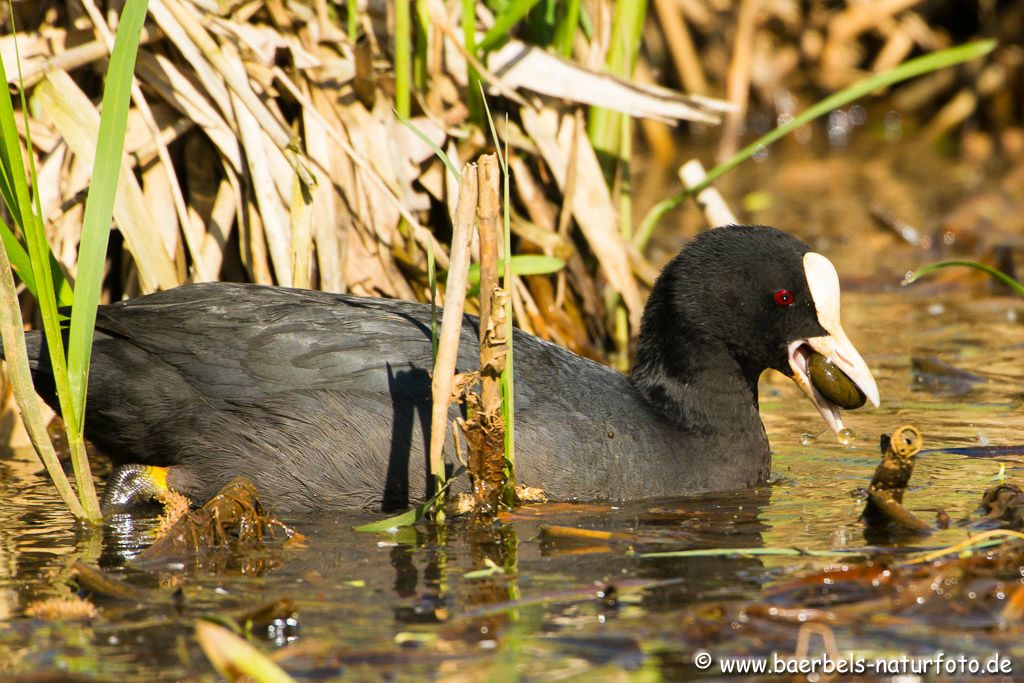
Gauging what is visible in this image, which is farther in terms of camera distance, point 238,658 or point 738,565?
point 738,565

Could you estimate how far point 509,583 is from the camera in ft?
9.87

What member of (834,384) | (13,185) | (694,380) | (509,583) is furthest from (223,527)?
(834,384)

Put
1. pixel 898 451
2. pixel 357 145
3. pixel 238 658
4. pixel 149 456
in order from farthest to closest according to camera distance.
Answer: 1. pixel 357 145
2. pixel 149 456
3. pixel 898 451
4. pixel 238 658

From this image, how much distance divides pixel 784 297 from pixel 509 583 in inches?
54.3

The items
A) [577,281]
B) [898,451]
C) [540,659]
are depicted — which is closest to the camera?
[540,659]

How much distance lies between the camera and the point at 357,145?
4746mm

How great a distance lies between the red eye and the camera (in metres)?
3.98

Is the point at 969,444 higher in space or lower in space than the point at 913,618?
higher

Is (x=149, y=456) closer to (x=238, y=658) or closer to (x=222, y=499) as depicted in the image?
(x=222, y=499)

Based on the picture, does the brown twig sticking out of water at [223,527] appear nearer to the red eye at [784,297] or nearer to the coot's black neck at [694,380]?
the coot's black neck at [694,380]

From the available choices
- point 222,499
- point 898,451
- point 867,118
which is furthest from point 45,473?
point 867,118

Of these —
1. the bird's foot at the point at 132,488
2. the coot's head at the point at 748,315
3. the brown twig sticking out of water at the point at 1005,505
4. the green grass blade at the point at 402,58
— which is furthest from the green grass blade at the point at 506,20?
the brown twig sticking out of water at the point at 1005,505

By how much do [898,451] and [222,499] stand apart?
157 cm

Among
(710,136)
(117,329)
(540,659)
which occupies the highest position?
(710,136)
